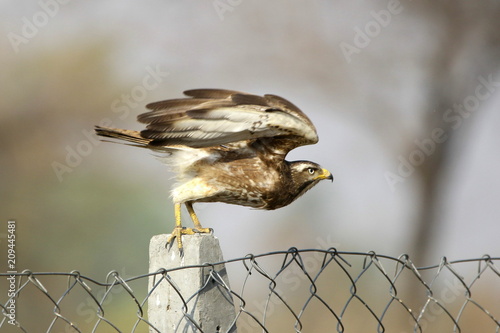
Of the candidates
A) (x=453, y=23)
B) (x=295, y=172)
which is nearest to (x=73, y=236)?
(x=453, y=23)

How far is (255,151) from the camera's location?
4.66 metres

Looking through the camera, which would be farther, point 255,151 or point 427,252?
point 427,252

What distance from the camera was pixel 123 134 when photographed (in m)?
4.25

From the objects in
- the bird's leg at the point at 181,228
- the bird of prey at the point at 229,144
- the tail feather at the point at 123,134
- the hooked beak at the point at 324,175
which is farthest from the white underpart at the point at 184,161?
the hooked beak at the point at 324,175

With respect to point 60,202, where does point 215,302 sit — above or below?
below

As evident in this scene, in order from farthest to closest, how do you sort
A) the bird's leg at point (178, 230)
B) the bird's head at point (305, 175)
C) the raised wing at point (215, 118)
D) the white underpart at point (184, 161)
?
the bird's head at point (305, 175)
the white underpart at point (184, 161)
the raised wing at point (215, 118)
the bird's leg at point (178, 230)

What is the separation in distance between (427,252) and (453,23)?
4218 mm

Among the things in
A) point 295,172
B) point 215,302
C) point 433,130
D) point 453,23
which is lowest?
point 215,302

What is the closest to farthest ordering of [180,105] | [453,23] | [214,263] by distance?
[214,263] < [180,105] < [453,23]

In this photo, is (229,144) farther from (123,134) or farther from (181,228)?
(181,228)

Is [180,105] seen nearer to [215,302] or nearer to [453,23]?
[215,302]

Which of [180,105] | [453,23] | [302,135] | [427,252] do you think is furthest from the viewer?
[453,23]

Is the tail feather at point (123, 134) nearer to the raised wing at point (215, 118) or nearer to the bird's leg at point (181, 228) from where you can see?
the raised wing at point (215, 118)

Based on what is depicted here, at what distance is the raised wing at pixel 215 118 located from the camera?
3939 millimetres
